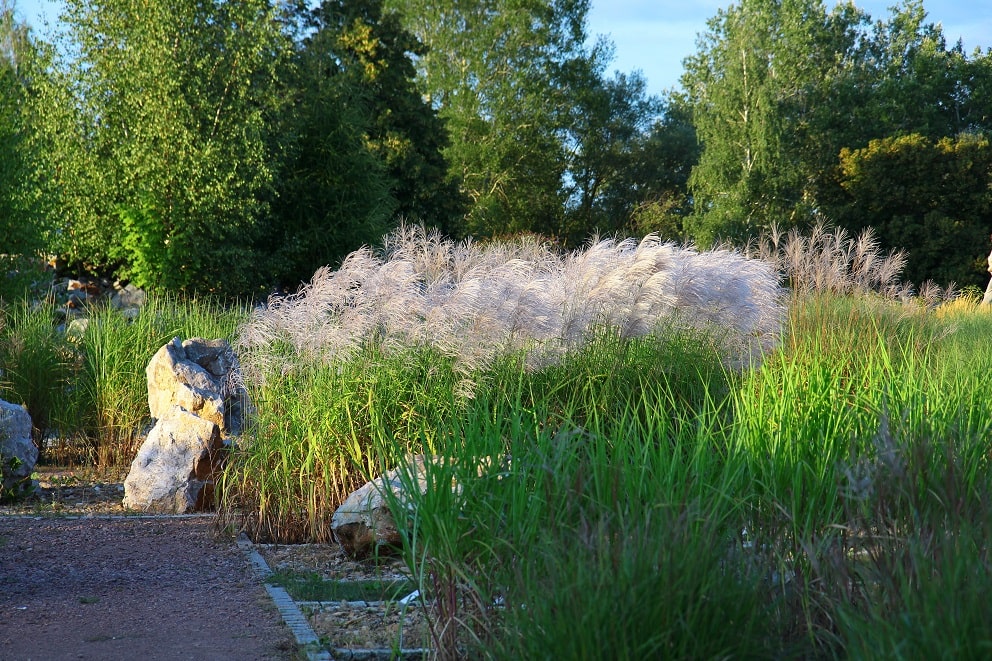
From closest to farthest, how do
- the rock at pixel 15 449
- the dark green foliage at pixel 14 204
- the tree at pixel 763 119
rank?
the rock at pixel 15 449 → the dark green foliage at pixel 14 204 → the tree at pixel 763 119

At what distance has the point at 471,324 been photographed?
5.14 meters

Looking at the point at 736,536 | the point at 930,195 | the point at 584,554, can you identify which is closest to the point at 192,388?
the point at 736,536

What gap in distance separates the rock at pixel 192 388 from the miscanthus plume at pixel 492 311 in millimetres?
750

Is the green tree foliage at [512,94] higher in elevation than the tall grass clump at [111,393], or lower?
higher

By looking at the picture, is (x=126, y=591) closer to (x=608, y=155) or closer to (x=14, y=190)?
(x=14, y=190)

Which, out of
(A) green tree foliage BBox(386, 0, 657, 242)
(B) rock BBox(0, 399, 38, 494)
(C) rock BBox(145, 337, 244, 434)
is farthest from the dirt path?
(A) green tree foliage BBox(386, 0, 657, 242)

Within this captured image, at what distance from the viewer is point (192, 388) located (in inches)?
249

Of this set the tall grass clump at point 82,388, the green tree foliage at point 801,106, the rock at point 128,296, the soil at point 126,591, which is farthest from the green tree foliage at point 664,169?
the soil at point 126,591

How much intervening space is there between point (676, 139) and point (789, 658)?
33325 mm

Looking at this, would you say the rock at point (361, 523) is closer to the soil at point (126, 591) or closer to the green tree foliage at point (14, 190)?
the soil at point (126, 591)

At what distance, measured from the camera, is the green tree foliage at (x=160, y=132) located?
15219 millimetres

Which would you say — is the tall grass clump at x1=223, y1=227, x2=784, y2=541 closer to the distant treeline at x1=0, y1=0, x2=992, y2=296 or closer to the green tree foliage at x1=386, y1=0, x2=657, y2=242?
the distant treeline at x1=0, y1=0, x2=992, y2=296

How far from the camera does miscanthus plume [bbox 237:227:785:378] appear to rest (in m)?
5.09

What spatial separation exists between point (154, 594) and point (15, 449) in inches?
106
